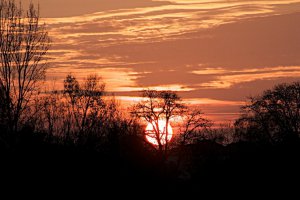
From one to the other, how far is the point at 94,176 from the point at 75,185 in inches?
98.0

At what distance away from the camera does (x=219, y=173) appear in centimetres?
6381

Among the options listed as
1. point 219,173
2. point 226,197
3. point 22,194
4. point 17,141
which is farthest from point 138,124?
point 22,194

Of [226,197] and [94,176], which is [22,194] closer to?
[94,176]

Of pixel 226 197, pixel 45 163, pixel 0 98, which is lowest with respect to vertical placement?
pixel 226 197

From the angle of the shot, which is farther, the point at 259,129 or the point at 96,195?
the point at 259,129

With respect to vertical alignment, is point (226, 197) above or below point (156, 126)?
below

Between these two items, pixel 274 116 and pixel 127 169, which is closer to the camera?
pixel 127 169

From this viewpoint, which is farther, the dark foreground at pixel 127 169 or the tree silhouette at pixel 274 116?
the tree silhouette at pixel 274 116

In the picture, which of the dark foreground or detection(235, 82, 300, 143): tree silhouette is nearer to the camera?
the dark foreground

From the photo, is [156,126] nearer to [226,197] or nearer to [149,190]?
[226,197]

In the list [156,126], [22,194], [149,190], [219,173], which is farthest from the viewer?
[156,126]

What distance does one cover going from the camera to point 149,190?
48500 millimetres

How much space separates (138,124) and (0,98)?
48.1m

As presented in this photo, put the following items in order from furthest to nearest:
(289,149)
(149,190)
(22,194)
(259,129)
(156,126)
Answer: (259,129), (156,126), (289,149), (149,190), (22,194)
